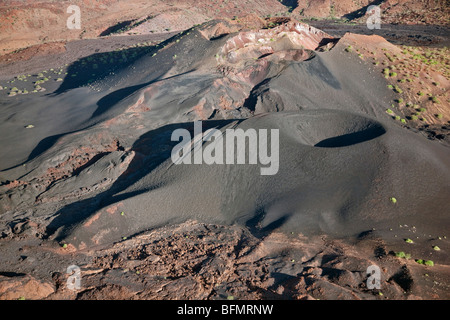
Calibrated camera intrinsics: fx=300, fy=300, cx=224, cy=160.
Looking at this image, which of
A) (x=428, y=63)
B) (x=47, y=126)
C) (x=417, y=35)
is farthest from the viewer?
(x=417, y=35)

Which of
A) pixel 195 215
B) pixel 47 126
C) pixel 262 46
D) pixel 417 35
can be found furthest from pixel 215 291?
pixel 417 35

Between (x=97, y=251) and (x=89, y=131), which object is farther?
(x=89, y=131)

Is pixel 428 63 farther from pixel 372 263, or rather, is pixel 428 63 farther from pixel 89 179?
pixel 89 179

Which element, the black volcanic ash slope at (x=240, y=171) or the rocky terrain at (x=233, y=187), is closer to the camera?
the rocky terrain at (x=233, y=187)

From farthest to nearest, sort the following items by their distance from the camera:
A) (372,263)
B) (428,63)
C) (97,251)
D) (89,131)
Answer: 1. (428,63)
2. (89,131)
3. (97,251)
4. (372,263)

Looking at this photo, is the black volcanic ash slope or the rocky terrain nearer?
the rocky terrain

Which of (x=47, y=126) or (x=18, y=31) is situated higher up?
(x=18, y=31)

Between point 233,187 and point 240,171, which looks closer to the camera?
point 233,187

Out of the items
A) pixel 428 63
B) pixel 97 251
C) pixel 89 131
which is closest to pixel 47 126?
pixel 89 131

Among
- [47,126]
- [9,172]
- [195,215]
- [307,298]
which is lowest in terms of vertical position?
[307,298]

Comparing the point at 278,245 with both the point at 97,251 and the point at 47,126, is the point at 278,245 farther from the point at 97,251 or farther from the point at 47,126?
the point at 47,126

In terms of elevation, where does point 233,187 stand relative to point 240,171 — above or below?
below
